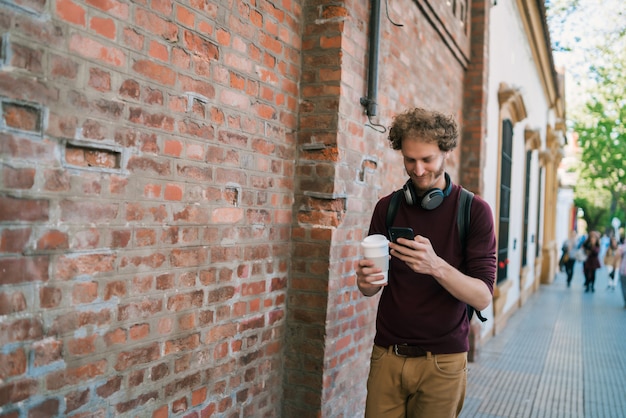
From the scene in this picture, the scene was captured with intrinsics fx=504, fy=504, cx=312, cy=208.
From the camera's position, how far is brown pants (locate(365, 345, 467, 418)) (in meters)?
2.29

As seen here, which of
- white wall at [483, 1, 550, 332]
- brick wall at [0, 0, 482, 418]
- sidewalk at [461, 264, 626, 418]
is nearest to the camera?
brick wall at [0, 0, 482, 418]

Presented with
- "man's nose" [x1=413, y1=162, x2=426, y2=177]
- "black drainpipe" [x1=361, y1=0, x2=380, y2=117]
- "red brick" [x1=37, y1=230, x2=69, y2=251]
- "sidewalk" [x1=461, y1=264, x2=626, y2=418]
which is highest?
"black drainpipe" [x1=361, y1=0, x2=380, y2=117]

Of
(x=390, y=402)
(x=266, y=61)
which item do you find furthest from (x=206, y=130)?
(x=390, y=402)

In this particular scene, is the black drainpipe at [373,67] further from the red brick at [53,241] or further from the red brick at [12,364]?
the red brick at [12,364]

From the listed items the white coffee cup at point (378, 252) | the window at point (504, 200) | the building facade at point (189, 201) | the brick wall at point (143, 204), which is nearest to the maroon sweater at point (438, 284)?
the white coffee cup at point (378, 252)

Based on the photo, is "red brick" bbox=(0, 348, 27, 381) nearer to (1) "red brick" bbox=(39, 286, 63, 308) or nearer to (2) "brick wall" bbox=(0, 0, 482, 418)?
(2) "brick wall" bbox=(0, 0, 482, 418)

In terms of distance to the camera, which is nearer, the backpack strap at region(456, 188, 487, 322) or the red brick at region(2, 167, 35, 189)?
the red brick at region(2, 167, 35, 189)

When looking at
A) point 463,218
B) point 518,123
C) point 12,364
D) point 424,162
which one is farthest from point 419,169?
point 518,123

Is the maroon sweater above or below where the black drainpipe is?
below

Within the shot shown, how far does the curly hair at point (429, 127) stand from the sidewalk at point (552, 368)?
3.43 metres

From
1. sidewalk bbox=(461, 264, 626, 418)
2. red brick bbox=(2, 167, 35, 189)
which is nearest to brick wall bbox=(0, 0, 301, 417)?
red brick bbox=(2, 167, 35, 189)

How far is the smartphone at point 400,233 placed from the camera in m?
2.15

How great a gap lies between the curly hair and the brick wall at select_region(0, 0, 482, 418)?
73 cm

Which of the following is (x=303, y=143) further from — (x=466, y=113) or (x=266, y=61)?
(x=466, y=113)
